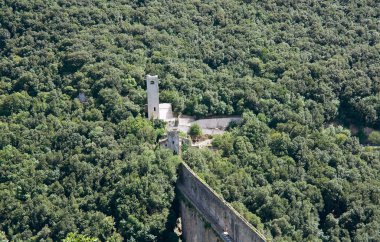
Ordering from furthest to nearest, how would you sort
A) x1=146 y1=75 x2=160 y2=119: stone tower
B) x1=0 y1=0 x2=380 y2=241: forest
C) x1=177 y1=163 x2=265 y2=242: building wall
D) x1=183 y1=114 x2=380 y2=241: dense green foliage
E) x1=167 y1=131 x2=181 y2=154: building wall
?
1. x1=146 y1=75 x2=160 y2=119: stone tower
2. x1=167 y1=131 x2=181 y2=154: building wall
3. x1=0 y1=0 x2=380 y2=241: forest
4. x1=183 y1=114 x2=380 y2=241: dense green foliage
5. x1=177 y1=163 x2=265 y2=242: building wall

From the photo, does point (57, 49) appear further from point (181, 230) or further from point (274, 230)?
point (274, 230)

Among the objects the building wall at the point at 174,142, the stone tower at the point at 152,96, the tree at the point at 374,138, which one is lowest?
the tree at the point at 374,138

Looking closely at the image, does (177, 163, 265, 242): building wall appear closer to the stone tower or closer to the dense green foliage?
the dense green foliage

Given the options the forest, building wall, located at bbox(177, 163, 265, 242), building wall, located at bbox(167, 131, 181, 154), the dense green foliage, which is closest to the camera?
building wall, located at bbox(177, 163, 265, 242)

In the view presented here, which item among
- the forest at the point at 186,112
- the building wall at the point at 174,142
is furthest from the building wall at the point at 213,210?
the building wall at the point at 174,142

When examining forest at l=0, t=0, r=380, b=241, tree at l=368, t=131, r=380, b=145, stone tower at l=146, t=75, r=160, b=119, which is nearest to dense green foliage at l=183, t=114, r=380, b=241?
forest at l=0, t=0, r=380, b=241

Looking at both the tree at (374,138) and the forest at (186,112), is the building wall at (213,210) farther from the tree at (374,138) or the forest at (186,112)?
the tree at (374,138)
